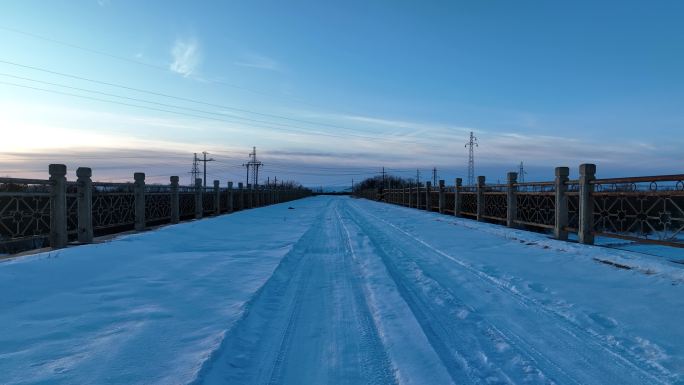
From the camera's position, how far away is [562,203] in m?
12.2

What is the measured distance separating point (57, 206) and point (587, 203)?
1242 centimetres

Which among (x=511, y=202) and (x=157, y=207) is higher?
(x=511, y=202)

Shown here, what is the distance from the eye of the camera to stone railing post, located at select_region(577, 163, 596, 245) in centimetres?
1073

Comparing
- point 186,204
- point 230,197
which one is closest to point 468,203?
point 186,204

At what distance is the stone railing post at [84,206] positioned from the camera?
10969 mm

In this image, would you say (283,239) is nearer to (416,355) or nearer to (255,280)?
(255,280)

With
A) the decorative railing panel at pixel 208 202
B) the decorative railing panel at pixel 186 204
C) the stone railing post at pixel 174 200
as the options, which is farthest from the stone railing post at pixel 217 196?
the stone railing post at pixel 174 200

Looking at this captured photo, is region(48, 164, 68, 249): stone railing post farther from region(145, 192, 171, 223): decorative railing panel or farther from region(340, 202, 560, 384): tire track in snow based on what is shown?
region(340, 202, 560, 384): tire track in snow

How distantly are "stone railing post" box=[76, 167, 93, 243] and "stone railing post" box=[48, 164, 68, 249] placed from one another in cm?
77

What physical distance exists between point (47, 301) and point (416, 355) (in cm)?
463

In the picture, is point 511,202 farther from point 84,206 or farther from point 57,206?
point 57,206

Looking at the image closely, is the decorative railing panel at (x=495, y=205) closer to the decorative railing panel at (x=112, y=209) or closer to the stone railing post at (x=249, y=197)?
the decorative railing panel at (x=112, y=209)

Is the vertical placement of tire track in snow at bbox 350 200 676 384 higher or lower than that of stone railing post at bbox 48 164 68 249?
lower

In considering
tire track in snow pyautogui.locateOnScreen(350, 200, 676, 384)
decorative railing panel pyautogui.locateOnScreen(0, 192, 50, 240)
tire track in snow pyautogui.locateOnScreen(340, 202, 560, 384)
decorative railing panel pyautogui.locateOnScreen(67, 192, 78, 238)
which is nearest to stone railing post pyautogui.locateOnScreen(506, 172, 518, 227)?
tire track in snow pyautogui.locateOnScreen(350, 200, 676, 384)
